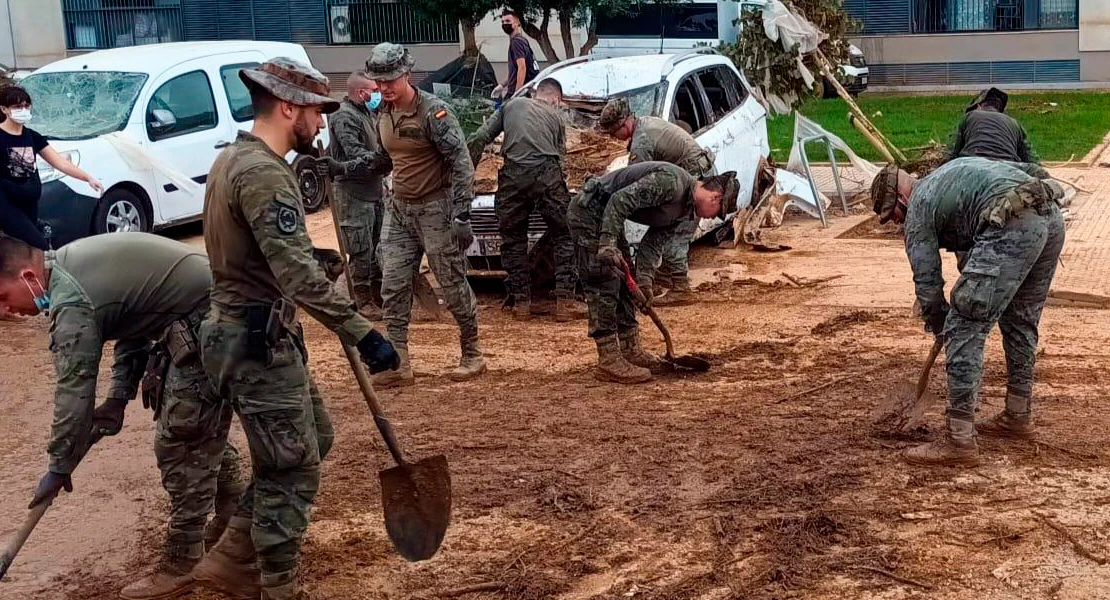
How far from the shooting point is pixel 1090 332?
848cm

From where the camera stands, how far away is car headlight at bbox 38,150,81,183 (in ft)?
37.2

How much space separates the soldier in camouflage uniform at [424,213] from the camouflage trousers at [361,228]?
142 centimetres

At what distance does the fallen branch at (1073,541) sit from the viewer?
201 inches

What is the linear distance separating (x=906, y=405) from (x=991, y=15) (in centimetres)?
2071

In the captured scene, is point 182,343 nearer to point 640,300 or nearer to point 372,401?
point 372,401

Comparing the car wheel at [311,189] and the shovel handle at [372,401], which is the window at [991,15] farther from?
the shovel handle at [372,401]

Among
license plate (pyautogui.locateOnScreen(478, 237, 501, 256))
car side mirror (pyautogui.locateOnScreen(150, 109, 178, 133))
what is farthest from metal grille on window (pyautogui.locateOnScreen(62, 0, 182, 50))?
license plate (pyautogui.locateOnScreen(478, 237, 501, 256))

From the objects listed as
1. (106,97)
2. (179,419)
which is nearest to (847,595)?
(179,419)

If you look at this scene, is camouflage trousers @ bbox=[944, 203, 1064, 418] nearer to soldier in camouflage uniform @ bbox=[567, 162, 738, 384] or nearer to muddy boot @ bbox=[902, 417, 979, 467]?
muddy boot @ bbox=[902, 417, 979, 467]

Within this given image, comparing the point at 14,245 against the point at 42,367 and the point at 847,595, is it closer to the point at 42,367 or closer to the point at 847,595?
the point at 847,595

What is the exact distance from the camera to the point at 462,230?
8242mm

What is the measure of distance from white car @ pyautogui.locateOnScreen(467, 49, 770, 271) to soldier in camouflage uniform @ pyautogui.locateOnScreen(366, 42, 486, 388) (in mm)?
1939

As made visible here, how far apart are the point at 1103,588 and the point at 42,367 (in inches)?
269

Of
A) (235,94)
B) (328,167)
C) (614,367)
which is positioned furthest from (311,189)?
(614,367)
